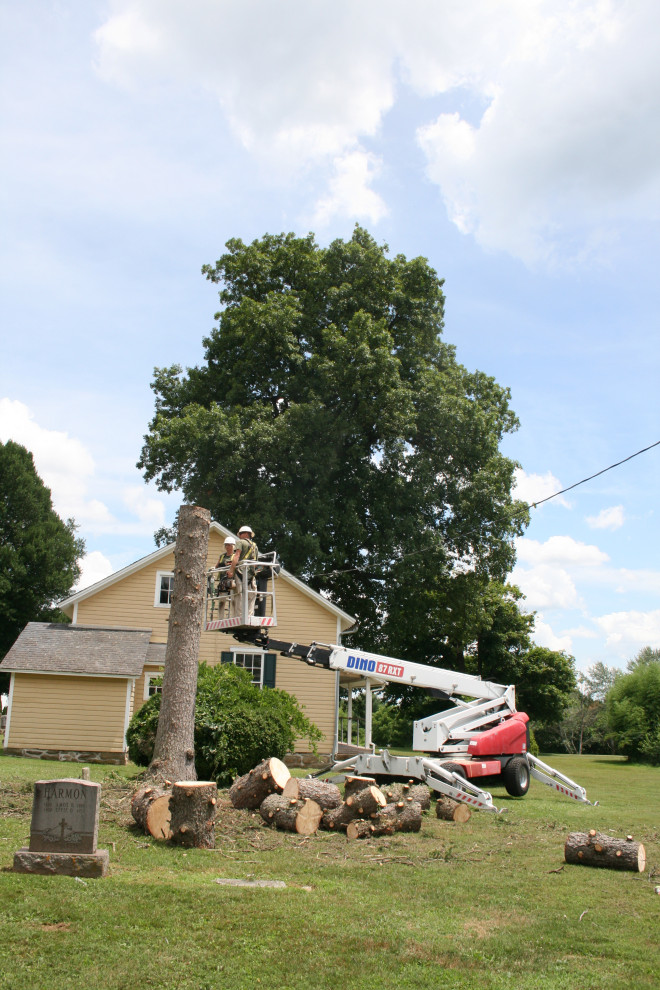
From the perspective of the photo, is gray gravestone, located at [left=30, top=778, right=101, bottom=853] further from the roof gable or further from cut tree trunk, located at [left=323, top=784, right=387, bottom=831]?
the roof gable

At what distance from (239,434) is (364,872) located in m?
20.4

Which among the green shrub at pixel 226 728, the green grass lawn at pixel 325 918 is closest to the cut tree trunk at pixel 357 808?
the green grass lawn at pixel 325 918

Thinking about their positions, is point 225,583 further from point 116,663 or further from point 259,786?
point 116,663

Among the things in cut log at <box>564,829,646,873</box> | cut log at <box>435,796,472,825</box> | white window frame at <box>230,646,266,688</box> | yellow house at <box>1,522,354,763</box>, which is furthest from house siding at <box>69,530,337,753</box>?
cut log at <box>564,829,646,873</box>

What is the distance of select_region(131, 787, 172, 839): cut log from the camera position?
8938mm

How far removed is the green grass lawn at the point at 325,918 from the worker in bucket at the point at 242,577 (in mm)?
3495

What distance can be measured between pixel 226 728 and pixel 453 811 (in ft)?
14.7

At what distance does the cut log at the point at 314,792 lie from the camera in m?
10.9

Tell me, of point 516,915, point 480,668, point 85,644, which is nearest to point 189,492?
point 85,644

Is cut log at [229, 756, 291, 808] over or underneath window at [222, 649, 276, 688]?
underneath

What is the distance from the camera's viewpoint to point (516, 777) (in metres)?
16.0

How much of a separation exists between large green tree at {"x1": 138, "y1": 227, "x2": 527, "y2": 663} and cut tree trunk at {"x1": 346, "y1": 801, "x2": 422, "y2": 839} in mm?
15945

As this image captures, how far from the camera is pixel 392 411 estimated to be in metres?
28.8

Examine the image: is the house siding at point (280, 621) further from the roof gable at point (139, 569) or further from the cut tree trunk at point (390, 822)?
the cut tree trunk at point (390, 822)
